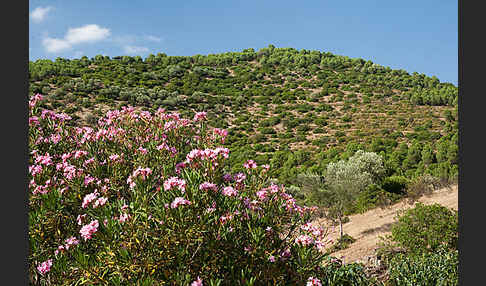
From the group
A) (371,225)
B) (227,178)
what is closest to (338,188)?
(371,225)

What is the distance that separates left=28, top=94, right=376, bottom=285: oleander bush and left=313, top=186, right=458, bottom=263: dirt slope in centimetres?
813

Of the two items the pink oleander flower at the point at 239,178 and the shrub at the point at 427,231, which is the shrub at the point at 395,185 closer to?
the shrub at the point at 427,231

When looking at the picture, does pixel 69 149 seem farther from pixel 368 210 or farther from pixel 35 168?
pixel 368 210

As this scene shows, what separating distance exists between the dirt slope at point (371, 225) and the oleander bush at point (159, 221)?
26.7 feet

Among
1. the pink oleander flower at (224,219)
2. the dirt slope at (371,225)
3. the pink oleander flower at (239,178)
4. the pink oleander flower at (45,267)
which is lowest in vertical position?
the dirt slope at (371,225)

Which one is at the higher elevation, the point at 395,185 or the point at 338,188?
the point at 338,188

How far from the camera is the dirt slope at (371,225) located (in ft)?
41.5

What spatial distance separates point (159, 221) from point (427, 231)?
A: 8906mm

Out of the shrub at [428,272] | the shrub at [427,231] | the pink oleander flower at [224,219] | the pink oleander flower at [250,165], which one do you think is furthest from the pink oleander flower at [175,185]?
the shrub at [427,231]

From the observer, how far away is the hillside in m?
32.8

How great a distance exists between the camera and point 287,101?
5794cm

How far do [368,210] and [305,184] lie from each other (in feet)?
12.1

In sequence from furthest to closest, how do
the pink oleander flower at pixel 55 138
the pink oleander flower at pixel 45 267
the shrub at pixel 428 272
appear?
the shrub at pixel 428 272 < the pink oleander flower at pixel 55 138 < the pink oleander flower at pixel 45 267

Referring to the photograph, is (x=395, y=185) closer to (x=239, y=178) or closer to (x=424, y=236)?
(x=424, y=236)
